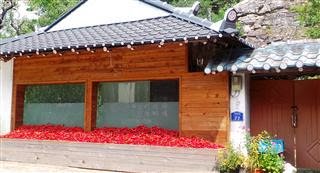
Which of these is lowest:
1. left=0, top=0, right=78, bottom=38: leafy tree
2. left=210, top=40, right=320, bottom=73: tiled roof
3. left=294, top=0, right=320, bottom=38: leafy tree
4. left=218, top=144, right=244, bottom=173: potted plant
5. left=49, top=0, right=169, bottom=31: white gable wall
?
left=218, top=144, right=244, bottom=173: potted plant

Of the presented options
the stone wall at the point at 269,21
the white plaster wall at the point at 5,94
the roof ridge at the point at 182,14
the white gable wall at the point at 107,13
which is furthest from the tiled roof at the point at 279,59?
the stone wall at the point at 269,21

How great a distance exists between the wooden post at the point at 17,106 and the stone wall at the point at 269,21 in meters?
12.7

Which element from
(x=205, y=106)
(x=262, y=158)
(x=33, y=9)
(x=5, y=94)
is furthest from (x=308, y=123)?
(x=33, y=9)

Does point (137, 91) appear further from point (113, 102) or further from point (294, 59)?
point (294, 59)

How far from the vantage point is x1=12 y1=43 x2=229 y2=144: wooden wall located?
357 inches

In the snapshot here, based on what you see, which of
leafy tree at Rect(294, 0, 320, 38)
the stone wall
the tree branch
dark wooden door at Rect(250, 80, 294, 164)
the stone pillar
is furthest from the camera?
the tree branch

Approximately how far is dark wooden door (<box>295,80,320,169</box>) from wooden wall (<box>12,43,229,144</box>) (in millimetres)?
2148

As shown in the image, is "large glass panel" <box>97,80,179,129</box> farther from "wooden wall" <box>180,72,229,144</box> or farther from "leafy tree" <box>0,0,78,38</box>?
"leafy tree" <box>0,0,78,38</box>

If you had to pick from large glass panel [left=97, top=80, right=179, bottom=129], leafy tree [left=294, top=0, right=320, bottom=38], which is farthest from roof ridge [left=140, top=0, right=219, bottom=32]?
leafy tree [left=294, top=0, right=320, bottom=38]

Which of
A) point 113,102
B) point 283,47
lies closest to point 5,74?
point 113,102

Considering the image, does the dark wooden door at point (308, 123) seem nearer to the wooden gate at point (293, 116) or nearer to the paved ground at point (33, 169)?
the wooden gate at point (293, 116)

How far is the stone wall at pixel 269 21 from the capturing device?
20.3 metres

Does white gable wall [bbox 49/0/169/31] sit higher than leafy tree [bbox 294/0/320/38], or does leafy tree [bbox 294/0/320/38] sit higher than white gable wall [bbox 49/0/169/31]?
leafy tree [bbox 294/0/320/38]

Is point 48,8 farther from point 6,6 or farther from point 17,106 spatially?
point 17,106
